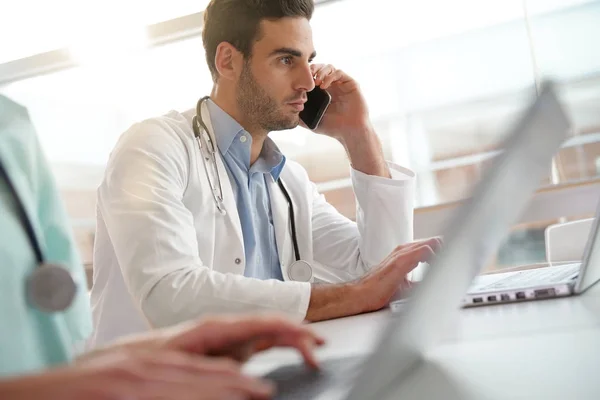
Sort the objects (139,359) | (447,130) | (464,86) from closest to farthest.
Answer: (139,359) < (464,86) < (447,130)

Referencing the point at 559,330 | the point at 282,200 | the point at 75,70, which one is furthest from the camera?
the point at 75,70

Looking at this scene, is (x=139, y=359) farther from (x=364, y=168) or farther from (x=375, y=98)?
(x=375, y=98)

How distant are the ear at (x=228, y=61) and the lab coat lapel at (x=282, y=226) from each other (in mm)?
411

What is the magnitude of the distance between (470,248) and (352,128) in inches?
56.8

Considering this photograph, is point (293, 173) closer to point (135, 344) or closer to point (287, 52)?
point (287, 52)

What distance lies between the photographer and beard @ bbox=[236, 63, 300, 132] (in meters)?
1.78

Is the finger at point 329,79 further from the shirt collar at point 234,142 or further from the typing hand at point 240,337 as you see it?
the typing hand at point 240,337

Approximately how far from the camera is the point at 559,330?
58 centimetres

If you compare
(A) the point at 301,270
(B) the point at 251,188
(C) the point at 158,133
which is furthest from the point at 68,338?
(B) the point at 251,188

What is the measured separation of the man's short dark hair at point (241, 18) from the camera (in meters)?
1.81

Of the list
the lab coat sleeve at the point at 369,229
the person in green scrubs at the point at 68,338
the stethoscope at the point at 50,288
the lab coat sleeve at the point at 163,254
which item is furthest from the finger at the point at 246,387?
the lab coat sleeve at the point at 369,229

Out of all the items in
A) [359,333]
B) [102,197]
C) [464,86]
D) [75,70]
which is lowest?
[359,333]

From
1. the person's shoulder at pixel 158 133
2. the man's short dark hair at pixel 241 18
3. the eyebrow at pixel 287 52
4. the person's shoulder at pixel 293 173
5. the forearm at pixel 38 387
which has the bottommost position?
the forearm at pixel 38 387

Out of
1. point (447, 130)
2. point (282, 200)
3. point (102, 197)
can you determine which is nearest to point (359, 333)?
point (102, 197)
